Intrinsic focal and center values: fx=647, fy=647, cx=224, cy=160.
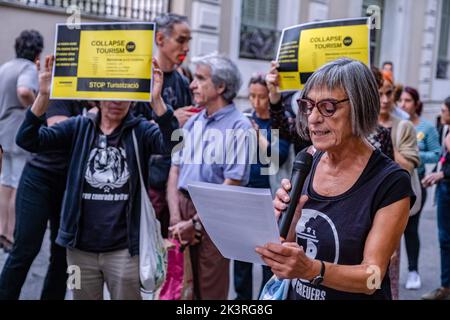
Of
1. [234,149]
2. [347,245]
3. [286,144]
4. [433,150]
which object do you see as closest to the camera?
[347,245]

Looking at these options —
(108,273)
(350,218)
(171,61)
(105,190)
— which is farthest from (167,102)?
(350,218)

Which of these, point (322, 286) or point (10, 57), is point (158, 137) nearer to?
point (322, 286)

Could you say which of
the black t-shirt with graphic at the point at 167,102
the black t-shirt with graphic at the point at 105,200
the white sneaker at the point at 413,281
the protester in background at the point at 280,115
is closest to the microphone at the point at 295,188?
the black t-shirt with graphic at the point at 105,200

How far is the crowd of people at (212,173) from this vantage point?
2084 mm

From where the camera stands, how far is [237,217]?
1.92 m

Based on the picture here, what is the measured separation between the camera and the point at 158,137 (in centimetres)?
351

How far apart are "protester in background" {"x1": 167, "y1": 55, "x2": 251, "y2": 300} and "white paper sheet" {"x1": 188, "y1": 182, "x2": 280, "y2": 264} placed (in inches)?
69.7

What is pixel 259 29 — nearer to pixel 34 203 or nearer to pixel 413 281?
pixel 413 281

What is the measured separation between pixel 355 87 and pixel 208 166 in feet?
6.11

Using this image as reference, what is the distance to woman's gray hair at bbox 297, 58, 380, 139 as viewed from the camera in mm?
2104

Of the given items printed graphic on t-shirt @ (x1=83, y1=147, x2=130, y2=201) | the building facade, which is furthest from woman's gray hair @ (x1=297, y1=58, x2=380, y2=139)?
printed graphic on t-shirt @ (x1=83, y1=147, x2=130, y2=201)

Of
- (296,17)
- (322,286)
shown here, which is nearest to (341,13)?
(296,17)

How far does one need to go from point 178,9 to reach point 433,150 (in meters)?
5.56

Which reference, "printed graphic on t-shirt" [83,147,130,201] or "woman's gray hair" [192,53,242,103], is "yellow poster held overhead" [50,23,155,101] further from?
"woman's gray hair" [192,53,242,103]
